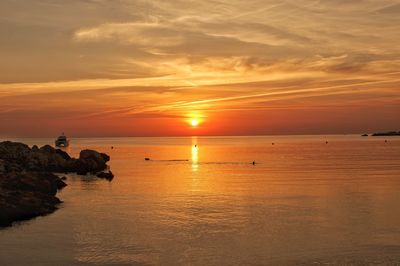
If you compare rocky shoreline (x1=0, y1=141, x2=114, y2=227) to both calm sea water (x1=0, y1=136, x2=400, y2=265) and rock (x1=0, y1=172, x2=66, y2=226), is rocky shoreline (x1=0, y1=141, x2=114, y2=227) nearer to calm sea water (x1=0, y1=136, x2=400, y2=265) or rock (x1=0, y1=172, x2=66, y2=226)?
rock (x1=0, y1=172, x2=66, y2=226)

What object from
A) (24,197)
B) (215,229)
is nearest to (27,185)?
(24,197)

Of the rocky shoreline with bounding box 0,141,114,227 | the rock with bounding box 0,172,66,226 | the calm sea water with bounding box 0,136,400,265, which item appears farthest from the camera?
the rocky shoreline with bounding box 0,141,114,227

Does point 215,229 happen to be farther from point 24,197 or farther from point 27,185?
point 27,185

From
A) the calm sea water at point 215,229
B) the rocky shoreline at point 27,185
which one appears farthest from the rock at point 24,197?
the calm sea water at point 215,229

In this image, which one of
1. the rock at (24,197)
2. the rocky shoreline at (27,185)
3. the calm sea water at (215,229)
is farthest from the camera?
the rocky shoreline at (27,185)

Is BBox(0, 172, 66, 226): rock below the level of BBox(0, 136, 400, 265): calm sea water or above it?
above

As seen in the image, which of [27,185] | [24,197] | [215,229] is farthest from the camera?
[27,185]

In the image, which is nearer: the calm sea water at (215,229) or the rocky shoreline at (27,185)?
the calm sea water at (215,229)

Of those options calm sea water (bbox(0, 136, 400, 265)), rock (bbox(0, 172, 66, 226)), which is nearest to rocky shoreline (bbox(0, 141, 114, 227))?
rock (bbox(0, 172, 66, 226))

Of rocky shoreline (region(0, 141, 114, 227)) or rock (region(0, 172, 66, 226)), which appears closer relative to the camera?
rock (region(0, 172, 66, 226))

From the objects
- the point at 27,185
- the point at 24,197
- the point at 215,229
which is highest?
the point at 27,185

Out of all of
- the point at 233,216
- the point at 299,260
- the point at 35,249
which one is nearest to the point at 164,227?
the point at 233,216

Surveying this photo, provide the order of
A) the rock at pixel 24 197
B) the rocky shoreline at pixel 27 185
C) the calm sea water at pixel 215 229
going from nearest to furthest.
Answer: the calm sea water at pixel 215 229 → the rock at pixel 24 197 → the rocky shoreline at pixel 27 185

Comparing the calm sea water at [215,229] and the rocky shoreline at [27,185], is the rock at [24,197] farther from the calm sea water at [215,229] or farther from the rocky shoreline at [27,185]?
the calm sea water at [215,229]
